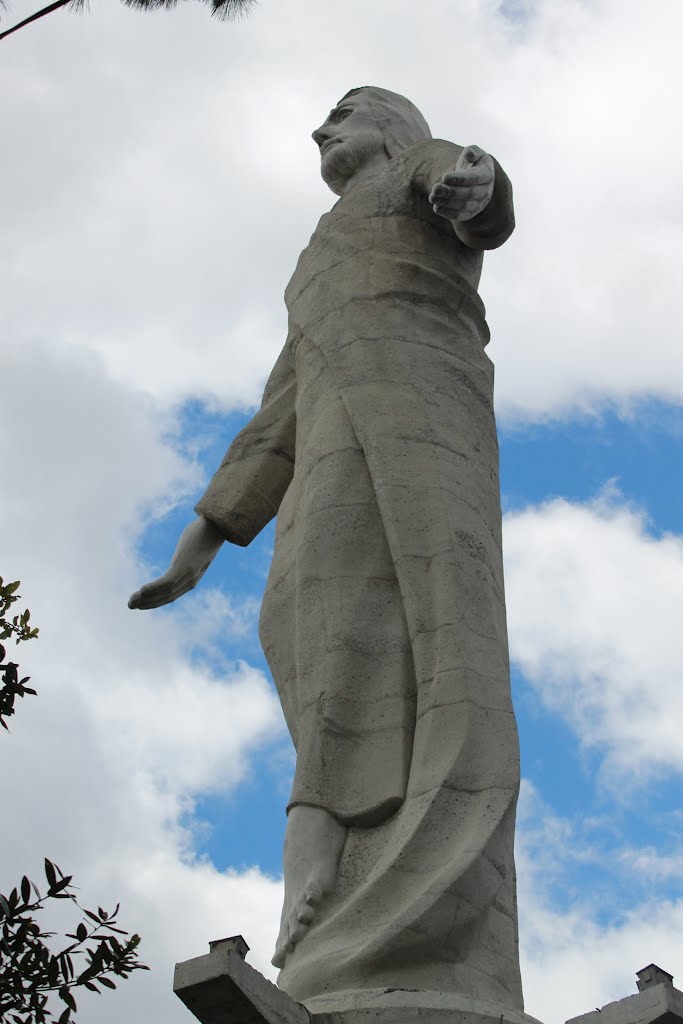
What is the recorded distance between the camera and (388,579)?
6.68 meters

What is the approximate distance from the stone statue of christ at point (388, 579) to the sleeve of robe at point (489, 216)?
1 centimetres

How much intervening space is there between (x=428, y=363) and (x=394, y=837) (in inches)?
94.0

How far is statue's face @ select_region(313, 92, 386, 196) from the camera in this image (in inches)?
335

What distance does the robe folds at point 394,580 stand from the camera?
5.72 m

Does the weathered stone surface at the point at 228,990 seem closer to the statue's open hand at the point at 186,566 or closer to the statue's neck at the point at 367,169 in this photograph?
the statue's open hand at the point at 186,566

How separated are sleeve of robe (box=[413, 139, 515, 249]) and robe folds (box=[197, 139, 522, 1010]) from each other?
0.04ft

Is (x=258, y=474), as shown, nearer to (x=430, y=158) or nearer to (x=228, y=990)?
(x=430, y=158)

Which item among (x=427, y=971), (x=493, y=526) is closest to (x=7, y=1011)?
(x=427, y=971)

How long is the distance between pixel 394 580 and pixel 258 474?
1.54 meters

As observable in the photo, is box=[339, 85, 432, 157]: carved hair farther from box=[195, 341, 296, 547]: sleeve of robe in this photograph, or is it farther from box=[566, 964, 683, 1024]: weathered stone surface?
box=[566, 964, 683, 1024]: weathered stone surface

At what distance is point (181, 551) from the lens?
26.1ft

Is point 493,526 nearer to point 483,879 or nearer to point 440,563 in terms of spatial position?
point 440,563

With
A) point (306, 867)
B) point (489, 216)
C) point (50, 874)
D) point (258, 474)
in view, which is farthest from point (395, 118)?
point (50, 874)

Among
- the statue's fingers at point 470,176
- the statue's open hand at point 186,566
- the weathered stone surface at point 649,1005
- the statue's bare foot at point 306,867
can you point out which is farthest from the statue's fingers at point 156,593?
the weathered stone surface at point 649,1005
